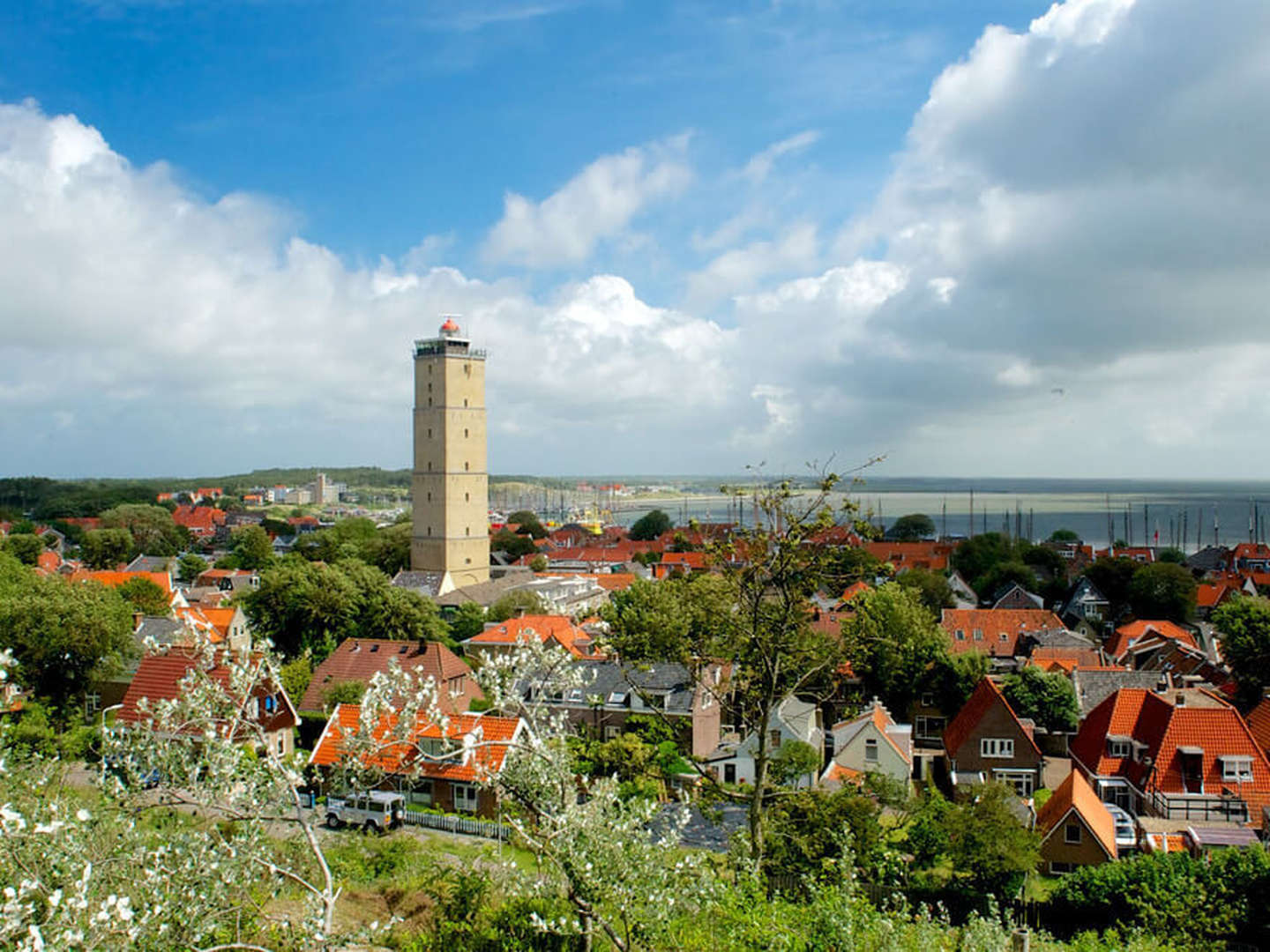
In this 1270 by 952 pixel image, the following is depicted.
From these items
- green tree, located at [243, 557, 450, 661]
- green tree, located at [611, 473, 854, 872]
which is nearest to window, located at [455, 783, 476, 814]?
green tree, located at [611, 473, 854, 872]

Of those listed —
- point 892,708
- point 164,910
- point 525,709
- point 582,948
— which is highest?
point 525,709

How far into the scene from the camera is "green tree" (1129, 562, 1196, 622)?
150ft

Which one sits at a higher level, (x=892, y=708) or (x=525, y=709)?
(x=525, y=709)

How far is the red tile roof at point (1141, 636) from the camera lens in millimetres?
37062

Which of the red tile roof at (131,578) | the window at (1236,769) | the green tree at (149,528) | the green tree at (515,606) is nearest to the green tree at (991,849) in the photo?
the window at (1236,769)

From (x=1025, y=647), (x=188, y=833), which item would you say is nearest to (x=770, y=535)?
(x=188, y=833)

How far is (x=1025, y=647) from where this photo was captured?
37.4 m

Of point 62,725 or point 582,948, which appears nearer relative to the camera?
point 582,948

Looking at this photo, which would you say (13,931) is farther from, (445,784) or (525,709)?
(445,784)

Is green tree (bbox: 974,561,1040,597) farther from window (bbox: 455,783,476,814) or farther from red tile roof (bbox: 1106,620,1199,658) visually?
window (bbox: 455,783,476,814)

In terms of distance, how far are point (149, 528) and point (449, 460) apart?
45656 millimetres

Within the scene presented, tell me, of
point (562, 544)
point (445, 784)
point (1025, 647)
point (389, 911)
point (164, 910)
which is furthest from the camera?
point (562, 544)

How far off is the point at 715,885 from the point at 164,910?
14.8ft

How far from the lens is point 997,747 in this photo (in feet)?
79.1
